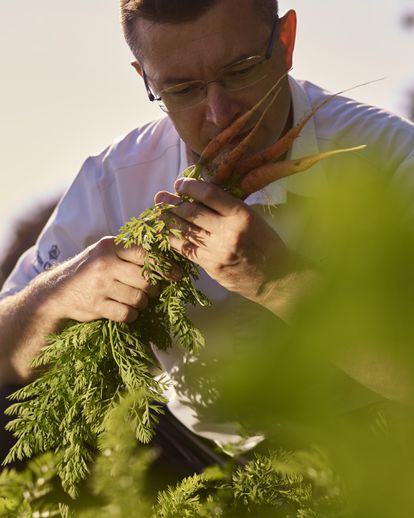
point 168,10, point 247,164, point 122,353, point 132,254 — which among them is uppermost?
point 168,10

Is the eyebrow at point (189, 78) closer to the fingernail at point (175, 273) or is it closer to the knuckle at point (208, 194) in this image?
the fingernail at point (175, 273)

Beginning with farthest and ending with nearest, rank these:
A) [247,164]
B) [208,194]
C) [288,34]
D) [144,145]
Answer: [144,145]
[288,34]
[247,164]
[208,194]

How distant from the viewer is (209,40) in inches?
103

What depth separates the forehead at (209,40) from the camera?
2609 millimetres

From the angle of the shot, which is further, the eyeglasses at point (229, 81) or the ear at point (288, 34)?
the ear at point (288, 34)

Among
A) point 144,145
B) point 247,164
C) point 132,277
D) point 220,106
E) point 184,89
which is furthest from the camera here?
point 144,145

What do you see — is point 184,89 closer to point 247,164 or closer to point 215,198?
point 247,164

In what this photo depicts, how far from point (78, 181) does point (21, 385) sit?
3.20 feet

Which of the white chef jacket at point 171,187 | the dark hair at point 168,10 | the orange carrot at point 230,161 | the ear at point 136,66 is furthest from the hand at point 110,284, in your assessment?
the ear at point 136,66

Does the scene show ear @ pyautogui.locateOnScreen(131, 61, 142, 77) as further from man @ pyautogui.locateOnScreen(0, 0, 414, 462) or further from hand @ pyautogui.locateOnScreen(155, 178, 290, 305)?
hand @ pyautogui.locateOnScreen(155, 178, 290, 305)

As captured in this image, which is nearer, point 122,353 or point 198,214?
point 198,214

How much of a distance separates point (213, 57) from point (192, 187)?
0.94 metres

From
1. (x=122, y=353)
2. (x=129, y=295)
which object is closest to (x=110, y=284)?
(x=129, y=295)

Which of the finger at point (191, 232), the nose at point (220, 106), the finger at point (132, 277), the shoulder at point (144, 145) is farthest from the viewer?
the shoulder at point (144, 145)
